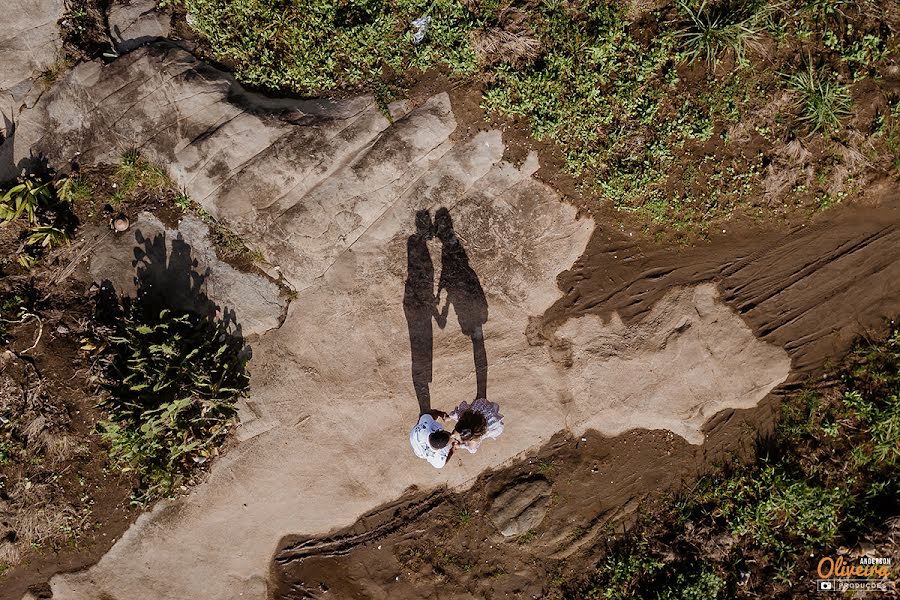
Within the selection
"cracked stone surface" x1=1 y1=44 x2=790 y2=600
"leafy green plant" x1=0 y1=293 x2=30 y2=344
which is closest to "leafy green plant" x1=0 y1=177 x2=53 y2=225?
"cracked stone surface" x1=1 y1=44 x2=790 y2=600

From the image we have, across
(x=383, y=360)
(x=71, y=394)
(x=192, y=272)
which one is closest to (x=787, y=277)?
(x=383, y=360)

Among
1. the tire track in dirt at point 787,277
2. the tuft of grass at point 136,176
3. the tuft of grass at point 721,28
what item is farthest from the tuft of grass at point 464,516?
the tuft of grass at point 721,28

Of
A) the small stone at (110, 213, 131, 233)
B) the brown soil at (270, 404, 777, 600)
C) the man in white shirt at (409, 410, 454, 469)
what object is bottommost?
the brown soil at (270, 404, 777, 600)

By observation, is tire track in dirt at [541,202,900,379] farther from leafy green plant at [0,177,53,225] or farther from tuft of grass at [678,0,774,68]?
leafy green plant at [0,177,53,225]

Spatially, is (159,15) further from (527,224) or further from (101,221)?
(527,224)

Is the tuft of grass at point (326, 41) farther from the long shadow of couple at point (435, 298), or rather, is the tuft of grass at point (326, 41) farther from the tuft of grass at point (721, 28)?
the tuft of grass at point (721, 28)
